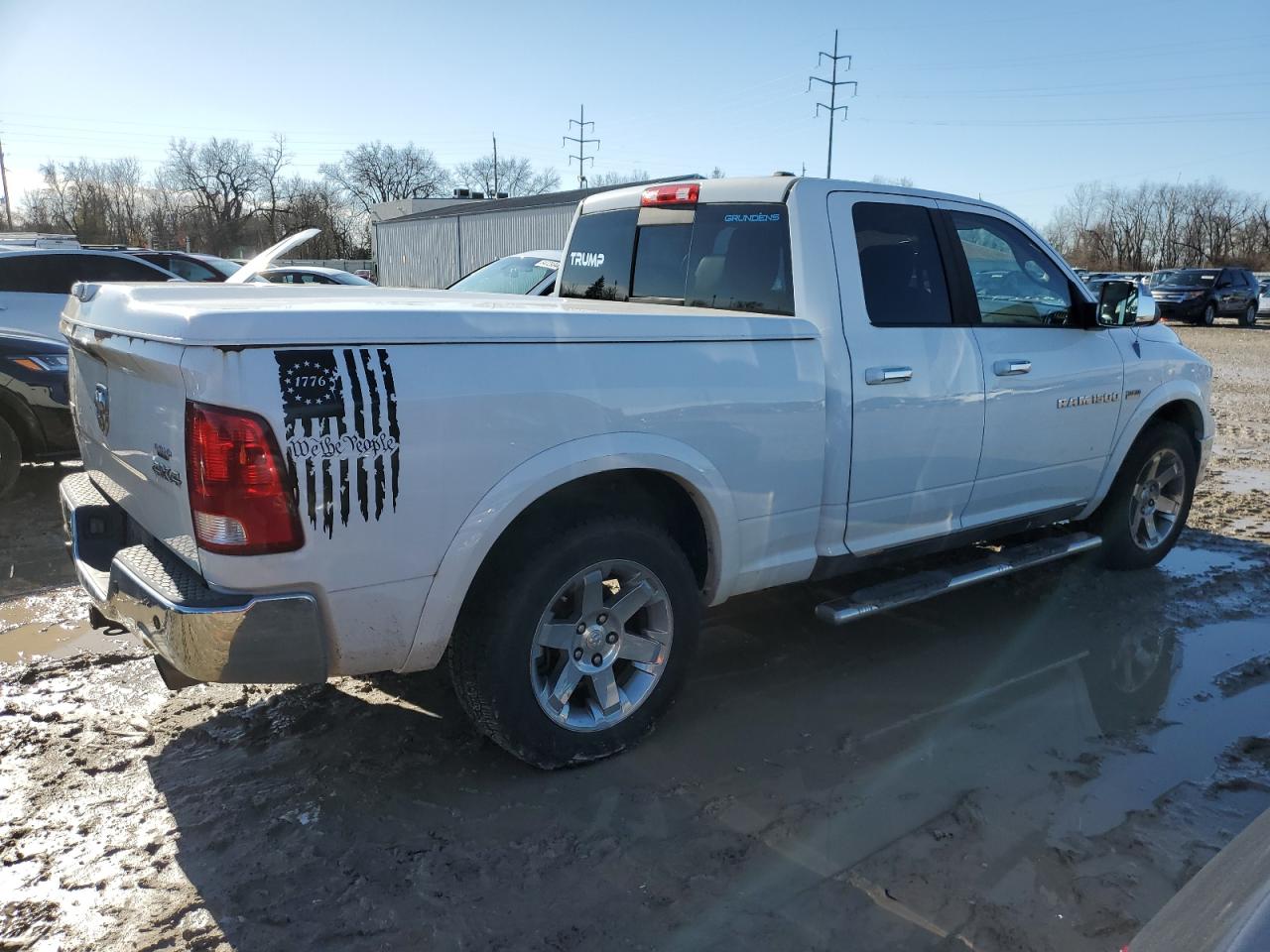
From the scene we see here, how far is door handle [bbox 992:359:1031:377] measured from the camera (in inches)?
169

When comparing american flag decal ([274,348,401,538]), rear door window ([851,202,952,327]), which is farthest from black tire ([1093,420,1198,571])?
american flag decal ([274,348,401,538])

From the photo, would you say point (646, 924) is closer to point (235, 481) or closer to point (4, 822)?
point (235, 481)

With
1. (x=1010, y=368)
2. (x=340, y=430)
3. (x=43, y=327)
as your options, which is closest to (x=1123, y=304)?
(x=1010, y=368)

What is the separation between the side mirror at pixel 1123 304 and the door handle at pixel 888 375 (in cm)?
144

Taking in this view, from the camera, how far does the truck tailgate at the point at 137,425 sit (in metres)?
2.62

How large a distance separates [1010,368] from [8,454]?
20.3ft

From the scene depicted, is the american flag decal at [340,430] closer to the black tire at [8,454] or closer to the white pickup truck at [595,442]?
the white pickup truck at [595,442]

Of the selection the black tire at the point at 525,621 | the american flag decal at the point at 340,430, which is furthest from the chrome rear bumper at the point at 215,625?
the black tire at the point at 525,621

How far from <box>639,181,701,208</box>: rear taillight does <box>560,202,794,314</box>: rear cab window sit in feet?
0.12

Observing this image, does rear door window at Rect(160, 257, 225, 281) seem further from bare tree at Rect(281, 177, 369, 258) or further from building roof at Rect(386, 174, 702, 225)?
bare tree at Rect(281, 177, 369, 258)

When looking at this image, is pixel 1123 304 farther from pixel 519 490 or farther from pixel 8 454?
pixel 8 454

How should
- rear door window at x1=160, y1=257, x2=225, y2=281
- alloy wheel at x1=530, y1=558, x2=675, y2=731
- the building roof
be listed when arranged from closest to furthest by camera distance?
alloy wheel at x1=530, y1=558, x2=675, y2=731 → rear door window at x1=160, y1=257, x2=225, y2=281 → the building roof

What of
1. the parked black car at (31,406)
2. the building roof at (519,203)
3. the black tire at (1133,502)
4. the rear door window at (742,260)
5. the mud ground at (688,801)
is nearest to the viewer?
the mud ground at (688,801)

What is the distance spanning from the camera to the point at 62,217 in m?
73.9
